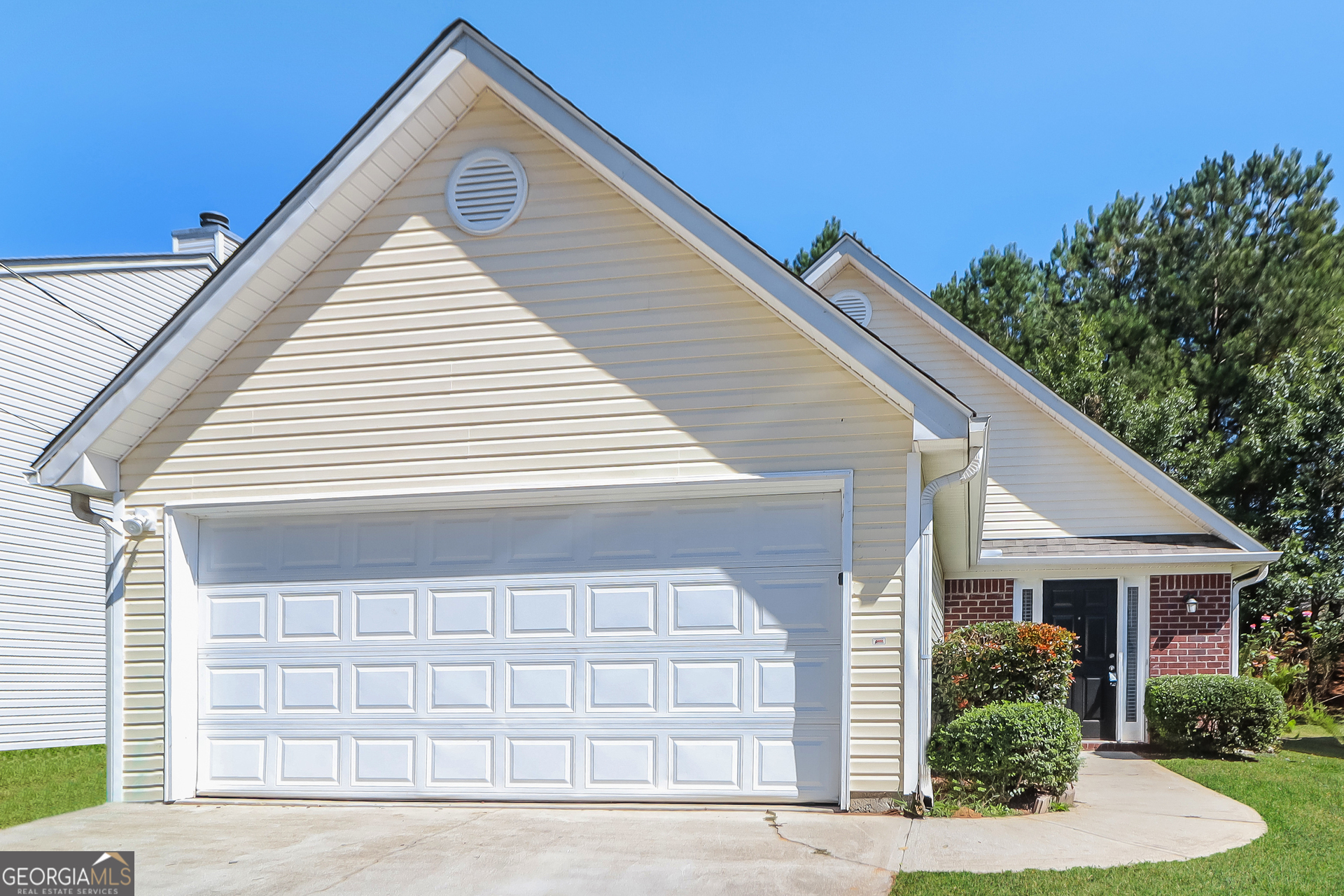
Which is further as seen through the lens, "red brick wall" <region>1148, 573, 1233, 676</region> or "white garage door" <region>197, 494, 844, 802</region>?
"red brick wall" <region>1148, 573, 1233, 676</region>

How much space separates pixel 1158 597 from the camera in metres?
14.3

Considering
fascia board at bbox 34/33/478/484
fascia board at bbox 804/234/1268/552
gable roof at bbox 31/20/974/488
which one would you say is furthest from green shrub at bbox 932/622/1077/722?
fascia board at bbox 34/33/478/484

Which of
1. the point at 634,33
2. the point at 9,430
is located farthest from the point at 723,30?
the point at 9,430

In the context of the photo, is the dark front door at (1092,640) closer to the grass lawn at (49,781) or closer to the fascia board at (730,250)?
the fascia board at (730,250)

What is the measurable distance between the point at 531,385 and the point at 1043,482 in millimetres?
9404

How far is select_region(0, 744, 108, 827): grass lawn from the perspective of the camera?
370 inches

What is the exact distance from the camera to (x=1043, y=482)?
592 inches

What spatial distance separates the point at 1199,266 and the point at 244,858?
27161 mm

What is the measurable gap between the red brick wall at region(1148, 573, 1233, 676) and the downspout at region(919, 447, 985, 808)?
806 cm

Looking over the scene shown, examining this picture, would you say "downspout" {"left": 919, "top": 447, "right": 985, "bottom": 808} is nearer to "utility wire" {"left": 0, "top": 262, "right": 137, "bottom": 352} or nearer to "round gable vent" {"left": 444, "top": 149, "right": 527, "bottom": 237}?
"round gable vent" {"left": 444, "top": 149, "right": 527, "bottom": 237}

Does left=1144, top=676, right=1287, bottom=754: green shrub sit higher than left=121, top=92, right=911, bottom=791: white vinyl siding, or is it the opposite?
left=121, top=92, right=911, bottom=791: white vinyl siding

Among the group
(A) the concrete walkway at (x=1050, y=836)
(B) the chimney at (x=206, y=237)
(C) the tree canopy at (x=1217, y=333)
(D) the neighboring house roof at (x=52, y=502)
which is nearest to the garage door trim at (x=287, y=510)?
(A) the concrete walkway at (x=1050, y=836)

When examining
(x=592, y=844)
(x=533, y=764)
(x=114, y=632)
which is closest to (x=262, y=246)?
(x=114, y=632)

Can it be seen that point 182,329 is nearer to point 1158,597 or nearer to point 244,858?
point 244,858
